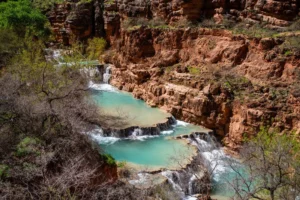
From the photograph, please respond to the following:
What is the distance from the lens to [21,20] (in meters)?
30.1

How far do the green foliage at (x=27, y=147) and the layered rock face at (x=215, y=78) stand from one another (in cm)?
1262

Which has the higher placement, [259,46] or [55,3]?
[55,3]

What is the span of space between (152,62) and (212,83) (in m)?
6.96

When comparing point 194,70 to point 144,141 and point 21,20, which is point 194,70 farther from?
point 21,20

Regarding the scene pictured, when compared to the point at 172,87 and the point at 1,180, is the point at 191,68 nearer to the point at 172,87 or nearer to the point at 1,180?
the point at 172,87

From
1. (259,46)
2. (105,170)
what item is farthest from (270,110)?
(105,170)

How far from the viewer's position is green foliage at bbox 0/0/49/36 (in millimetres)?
28727

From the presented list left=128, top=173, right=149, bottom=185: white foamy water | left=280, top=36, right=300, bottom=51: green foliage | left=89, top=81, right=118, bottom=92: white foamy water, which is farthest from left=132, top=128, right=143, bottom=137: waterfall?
left=280, top=36, right=300, bottom=51: green foliage

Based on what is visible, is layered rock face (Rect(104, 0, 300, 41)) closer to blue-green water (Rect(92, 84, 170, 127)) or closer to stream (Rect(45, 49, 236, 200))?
blue-green water (Rect(92, 84, 170, 127))

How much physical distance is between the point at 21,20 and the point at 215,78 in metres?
18.4

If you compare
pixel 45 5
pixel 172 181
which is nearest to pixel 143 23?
pixel 45 5

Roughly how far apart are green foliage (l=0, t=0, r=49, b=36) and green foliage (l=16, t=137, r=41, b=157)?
19.1 metres

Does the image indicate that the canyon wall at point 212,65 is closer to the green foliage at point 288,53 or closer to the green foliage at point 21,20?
the green foliage at point 288,53

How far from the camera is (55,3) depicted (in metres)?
37.8
